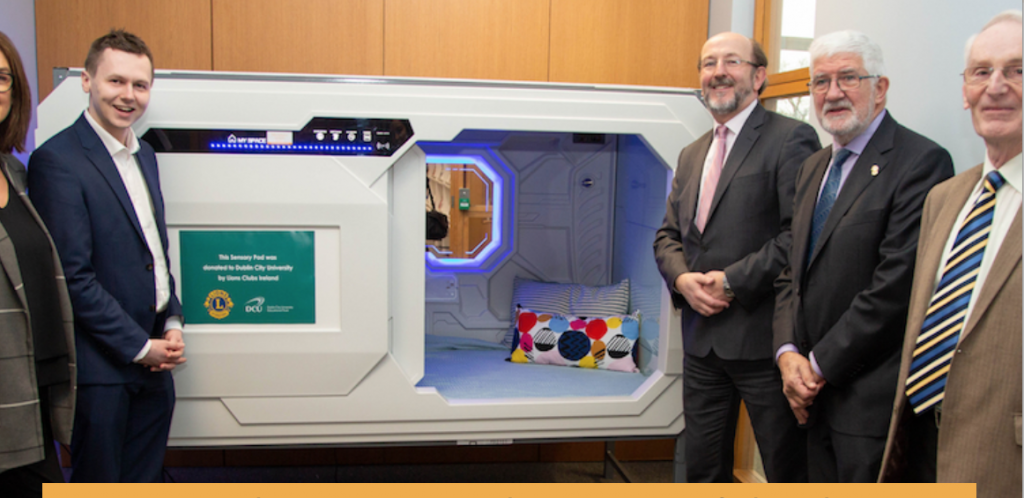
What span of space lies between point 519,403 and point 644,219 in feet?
3.10

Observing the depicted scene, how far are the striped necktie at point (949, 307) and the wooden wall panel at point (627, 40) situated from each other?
1.63 m

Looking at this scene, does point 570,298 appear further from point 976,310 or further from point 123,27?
point 123,27

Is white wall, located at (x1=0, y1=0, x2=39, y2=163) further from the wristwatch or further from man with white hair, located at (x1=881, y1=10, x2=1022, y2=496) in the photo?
man with white hair, located at (x1=881, y1=10, x2=1022, y2=496)

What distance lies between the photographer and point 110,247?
1.74 metres

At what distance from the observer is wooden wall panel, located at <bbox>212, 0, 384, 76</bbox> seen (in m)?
2.52

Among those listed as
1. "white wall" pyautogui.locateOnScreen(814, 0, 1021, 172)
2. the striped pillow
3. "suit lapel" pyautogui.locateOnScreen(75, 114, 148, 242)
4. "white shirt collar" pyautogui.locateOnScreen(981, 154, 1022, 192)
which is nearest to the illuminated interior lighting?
the striped pillow

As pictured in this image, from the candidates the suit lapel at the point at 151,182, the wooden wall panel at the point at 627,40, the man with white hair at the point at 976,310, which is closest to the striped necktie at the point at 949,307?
the man with white hair at the point at 976,310

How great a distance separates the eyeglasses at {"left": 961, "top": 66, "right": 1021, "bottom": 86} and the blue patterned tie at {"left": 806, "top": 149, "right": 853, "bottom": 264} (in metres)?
0.38

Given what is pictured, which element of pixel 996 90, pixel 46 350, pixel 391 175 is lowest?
pixel 46 350

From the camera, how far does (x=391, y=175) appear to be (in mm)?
2150

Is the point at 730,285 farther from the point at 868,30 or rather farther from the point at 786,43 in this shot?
the point at 786,43

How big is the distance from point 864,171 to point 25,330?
6.36ft

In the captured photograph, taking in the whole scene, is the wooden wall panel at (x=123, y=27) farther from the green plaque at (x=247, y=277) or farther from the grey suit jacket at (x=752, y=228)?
the grey suit jacket at (x=752, y=228)
